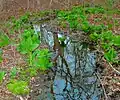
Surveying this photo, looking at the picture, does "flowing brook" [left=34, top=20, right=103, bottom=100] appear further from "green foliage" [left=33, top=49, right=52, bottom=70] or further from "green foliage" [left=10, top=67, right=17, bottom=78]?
"green foliage" [left=10, top=67, right=17, bottom=78]

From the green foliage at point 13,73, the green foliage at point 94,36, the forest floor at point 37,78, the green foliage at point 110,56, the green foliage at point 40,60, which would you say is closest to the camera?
the forest floor at point 37,78

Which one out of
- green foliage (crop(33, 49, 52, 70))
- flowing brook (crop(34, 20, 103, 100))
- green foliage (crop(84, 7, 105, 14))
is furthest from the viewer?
green foliage (crop(84, 7, 105, 14))

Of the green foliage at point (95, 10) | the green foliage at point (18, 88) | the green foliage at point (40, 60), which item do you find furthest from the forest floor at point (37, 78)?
the green foliage at point (95, 10)

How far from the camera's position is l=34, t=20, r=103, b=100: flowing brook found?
716 cm

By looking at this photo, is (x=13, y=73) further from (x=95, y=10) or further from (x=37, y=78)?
(x=95, y=10)

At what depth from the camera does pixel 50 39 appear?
1227cm

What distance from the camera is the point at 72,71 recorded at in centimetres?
861

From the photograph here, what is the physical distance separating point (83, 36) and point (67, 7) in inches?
237

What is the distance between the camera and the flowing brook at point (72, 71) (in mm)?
7163

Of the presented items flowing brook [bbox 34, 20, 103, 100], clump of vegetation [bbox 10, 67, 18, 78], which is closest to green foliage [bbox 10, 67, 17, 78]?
clump of vegetation [bbox 10, 67, 18, 78]

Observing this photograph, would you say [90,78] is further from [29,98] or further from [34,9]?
[34,9]

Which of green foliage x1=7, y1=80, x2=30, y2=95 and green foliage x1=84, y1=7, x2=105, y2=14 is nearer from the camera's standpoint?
green foliage x1=7, y1=80, x2=30, y2=95

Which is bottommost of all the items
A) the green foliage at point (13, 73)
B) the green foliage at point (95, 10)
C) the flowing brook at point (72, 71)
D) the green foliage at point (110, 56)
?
the flowing brook at point (72, 71)

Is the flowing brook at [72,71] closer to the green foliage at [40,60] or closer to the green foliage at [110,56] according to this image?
the green foliage at [40,60]
